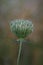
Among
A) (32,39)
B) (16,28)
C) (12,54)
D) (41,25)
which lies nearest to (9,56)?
(12,54)

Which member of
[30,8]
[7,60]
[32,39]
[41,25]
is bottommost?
[7,60]

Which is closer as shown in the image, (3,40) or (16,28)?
(16,28)

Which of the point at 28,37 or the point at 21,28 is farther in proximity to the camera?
the point at 28,37

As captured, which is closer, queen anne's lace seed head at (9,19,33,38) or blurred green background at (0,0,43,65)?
queen anne's lace seed head at (9,19,33,38)

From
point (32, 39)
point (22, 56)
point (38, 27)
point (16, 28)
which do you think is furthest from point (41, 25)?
point (16, 28)

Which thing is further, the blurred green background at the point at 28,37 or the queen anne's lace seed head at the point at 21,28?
the blurred green background at the point at 28,37

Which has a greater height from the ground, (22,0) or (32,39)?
(22,0)

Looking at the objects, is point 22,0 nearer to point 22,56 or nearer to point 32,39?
point 32,39
